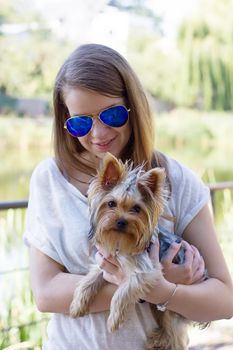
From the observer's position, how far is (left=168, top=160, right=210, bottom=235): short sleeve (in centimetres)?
188

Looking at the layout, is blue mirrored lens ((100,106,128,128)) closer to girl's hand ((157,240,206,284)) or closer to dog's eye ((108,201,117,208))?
dog's eye ((108,201,117,208))

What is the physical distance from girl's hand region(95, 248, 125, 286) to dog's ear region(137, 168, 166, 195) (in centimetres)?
23

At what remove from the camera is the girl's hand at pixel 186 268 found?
1824 mm

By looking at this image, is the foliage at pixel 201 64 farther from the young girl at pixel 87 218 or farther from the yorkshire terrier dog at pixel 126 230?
the yorkshire terrier dog at pixel 126 230

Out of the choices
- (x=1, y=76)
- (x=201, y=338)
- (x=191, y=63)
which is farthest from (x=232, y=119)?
(x=201, y=338)

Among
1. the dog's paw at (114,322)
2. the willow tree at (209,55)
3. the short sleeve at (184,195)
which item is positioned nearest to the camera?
the dog's paw at (114,322)

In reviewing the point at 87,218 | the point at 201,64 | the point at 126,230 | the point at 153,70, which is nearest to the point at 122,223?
the point at 126,230

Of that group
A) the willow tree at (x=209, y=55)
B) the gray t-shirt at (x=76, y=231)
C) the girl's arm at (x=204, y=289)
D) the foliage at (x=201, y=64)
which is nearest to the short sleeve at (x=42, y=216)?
the gray t-shirt at (x=76, y=231)

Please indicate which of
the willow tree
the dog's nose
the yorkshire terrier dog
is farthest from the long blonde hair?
the willow tree

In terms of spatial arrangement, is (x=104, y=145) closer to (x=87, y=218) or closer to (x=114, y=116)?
(x=114, y=116)

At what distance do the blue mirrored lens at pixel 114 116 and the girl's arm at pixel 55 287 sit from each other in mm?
451

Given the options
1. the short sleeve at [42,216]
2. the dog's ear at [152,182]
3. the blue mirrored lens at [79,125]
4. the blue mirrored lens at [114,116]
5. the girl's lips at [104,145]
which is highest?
the blue mirrored lens at [114,116]

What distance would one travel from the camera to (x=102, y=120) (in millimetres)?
1826

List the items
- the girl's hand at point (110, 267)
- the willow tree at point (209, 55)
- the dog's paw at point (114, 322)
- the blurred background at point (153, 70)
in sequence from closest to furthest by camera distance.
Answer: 1. the dog's paw at point (114, 322)
2. the girl's hand at point (110, 267)
3. the blurred background at point (153, 70)
4. the willow tree at point (209, 55)
